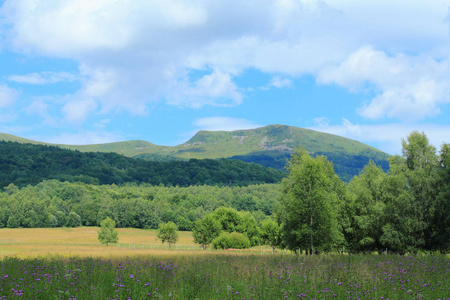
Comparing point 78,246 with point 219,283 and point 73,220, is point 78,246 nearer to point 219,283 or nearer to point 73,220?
point 219,283

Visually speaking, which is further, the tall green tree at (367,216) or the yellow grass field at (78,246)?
the tall green tree at (367,216)

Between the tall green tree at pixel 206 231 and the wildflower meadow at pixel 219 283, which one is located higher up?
the wildflower meadow at pixel 219 283

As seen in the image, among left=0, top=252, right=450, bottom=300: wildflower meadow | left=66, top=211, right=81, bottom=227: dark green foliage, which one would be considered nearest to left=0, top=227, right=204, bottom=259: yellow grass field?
left=0, top=252, right=450, bottom=300: wildflower meadow

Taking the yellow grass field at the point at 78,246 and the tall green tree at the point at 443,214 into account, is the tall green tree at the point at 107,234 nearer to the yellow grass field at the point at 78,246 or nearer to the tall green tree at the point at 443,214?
the yellow grass field at the point at 78,246

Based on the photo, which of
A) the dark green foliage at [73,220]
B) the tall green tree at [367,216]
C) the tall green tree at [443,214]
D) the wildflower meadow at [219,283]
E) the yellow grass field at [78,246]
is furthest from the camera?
the dark green foliage at [73,220]

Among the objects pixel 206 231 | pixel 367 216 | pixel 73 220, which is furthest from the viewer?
pixel 73 220

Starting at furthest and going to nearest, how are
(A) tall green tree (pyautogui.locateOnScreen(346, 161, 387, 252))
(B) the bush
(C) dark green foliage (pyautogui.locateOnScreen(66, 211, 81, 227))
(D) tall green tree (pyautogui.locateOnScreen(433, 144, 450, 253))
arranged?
1. (C) dark green foliage (pyautogui.locateOnScreen(66, 211, 81, 227))
2. (B) the bush
3. (A) tall green tree (pyautogui.locateOnScreen(346, 161, 387, 252))
4. (D) tall green tree (pyautogui.locateOnScreen(433, 144, 450, 253))

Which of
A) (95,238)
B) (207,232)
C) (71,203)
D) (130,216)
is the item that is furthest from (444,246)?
(71,203)

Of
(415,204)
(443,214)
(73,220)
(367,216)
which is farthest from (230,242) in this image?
(73,220)

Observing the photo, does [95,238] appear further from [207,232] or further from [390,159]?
[390,159]

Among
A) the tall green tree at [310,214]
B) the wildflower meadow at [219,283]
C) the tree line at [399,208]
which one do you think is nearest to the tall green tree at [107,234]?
the tree line at [399,208]

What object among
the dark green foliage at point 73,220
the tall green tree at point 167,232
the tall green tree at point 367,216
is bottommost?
the dark green foliage at point 73,220

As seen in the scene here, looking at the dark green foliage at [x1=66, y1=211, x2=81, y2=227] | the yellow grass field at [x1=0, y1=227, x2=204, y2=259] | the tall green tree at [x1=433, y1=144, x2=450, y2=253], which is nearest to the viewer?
the yellow grass field at [x1=0, y1=227, x2=204, y2=259]

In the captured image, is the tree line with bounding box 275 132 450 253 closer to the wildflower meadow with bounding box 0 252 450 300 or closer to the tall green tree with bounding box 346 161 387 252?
the tall green tree with bounding box 346 161 387 252
